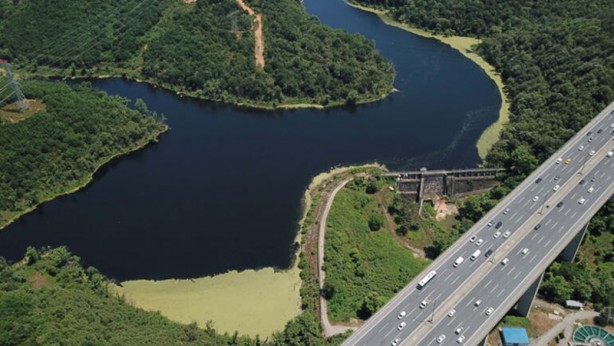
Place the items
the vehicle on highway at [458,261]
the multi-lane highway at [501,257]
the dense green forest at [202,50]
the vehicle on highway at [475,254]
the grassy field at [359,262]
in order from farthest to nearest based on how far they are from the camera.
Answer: the dense green forest at [202,50] → the grassy field at [359,262] → the vehicle on highway at [475,254] → the vehicle on highway at [458,261] → the multi-lane highway at [501,257]

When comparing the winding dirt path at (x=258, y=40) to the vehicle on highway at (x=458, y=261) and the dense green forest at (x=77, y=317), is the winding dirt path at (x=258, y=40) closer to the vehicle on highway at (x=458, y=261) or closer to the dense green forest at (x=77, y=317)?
the dense green forest at (x=77, y=317)

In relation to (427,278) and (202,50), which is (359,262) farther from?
(202,50)

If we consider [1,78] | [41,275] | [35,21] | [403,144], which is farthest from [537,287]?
[35,21]

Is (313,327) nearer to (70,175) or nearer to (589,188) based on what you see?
(589,188)

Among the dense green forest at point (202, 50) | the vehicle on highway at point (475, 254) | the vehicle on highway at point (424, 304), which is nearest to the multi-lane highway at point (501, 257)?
the vehicle on highway at point (424, 304)

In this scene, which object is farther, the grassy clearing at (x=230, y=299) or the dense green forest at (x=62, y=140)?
the dense green forest at (x=62, y=140)

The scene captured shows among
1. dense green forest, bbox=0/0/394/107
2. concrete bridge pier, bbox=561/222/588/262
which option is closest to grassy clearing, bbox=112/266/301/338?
concrete bridge pier, bbox=561/222/588/262
